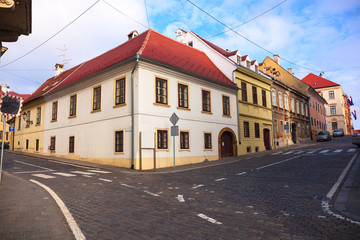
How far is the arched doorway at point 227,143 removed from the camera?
70.2ft

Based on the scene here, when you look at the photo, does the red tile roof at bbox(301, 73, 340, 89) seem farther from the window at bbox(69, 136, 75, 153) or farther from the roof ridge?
the window at bbox(69, 136, 75, 153)

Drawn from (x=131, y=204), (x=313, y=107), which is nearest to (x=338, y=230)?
(x=131, y=204)

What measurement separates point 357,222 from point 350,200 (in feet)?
6.24

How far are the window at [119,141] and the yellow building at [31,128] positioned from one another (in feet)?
42.4

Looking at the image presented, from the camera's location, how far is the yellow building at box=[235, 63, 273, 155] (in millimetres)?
24375

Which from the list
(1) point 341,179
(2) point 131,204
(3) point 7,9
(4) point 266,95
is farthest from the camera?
(4) point 266,95

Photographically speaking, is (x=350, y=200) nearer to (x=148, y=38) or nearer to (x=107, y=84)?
(x=107, y=84)

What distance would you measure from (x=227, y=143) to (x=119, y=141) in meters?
10.0

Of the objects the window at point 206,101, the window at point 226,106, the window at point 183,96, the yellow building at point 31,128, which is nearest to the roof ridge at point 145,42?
the window at point 183,96

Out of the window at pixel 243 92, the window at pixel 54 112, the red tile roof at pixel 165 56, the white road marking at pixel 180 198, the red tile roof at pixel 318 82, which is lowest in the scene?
the white road marking at pixel 180 198

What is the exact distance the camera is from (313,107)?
47000 millimetres

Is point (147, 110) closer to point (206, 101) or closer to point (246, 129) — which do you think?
point (206, 101)

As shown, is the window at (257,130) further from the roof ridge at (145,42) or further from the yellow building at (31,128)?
the yellow building at (31,128)

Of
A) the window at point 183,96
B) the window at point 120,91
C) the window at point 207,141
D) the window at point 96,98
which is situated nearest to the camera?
the window at point 120,91
